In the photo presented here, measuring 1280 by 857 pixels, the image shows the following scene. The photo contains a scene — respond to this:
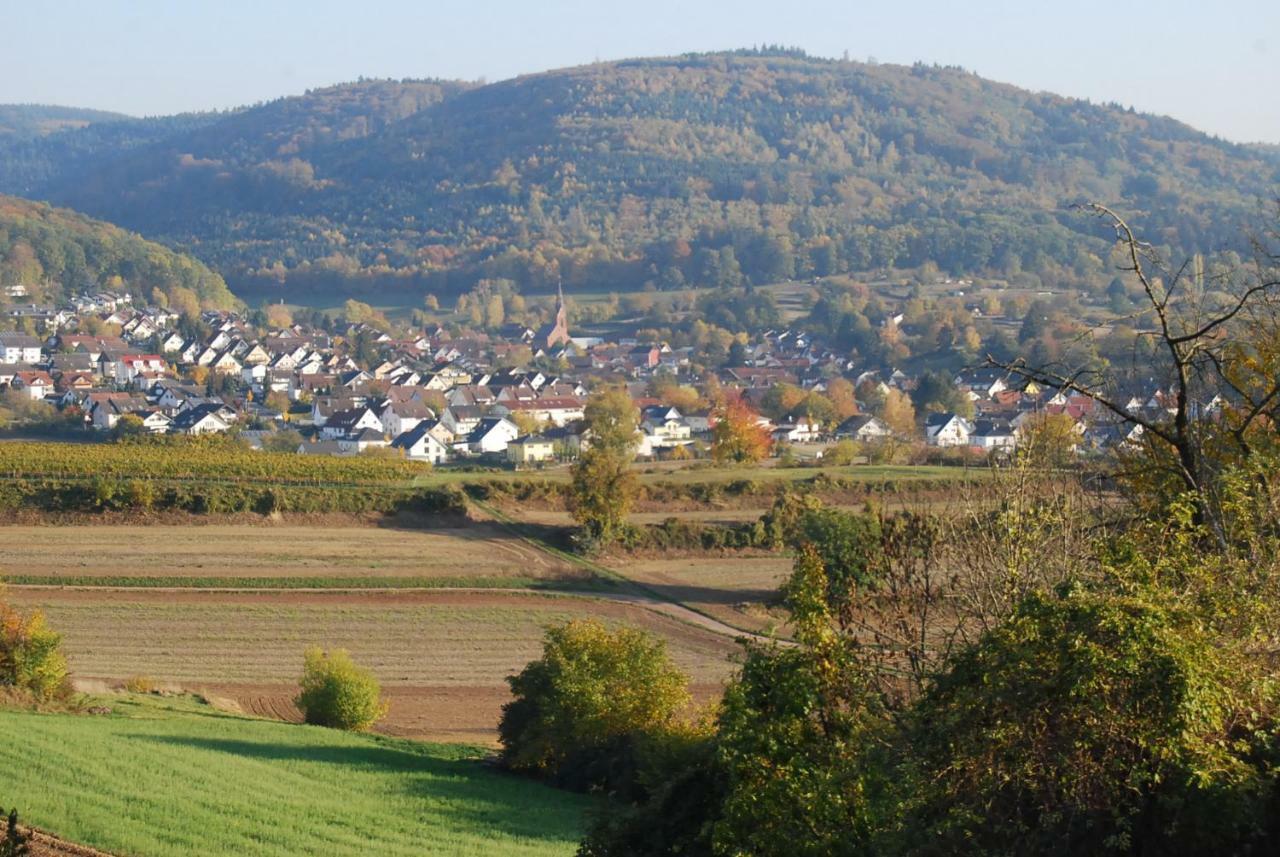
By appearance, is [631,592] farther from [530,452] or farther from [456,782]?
[530,452]

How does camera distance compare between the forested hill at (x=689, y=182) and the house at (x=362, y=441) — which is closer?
the house at (x=362, y=441)

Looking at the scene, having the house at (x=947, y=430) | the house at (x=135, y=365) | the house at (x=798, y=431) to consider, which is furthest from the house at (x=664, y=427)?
the house at (x=135, y=365)

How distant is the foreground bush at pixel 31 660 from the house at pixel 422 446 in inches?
1169

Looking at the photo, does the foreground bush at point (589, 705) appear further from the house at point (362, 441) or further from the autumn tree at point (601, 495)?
the house at point (362, 441)

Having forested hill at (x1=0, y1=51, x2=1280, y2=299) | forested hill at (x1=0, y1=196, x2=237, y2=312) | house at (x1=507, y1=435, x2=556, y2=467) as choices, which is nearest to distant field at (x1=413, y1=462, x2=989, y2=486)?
house at (x1=507, y1=435, x2=556, y2=467)

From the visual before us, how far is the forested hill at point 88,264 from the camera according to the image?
9431 centimetres

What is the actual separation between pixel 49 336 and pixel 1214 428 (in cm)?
7703

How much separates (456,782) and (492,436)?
37135 millimetres

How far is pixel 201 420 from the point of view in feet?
177

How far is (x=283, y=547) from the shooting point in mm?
31000

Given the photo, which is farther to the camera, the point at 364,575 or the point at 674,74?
the point at 674,74

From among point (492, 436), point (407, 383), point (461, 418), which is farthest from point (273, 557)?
point (407, 383)

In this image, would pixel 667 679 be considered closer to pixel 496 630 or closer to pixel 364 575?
pixel 496 630

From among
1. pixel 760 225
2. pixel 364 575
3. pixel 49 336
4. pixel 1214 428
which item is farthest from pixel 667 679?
pixel 760 225
